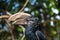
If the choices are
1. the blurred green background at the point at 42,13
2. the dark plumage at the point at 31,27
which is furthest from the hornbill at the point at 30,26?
the blurred green background at the point at 42,13

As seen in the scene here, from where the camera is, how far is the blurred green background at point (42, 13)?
271 cm

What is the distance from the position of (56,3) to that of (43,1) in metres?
0.14

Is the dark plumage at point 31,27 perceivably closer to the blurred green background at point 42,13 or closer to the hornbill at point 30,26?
the hornbill at point 30,26

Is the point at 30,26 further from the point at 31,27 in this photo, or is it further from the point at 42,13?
the point at 42,13

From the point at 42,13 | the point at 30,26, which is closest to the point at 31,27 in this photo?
the point at 30,26

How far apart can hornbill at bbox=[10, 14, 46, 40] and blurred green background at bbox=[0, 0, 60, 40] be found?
2.53ft

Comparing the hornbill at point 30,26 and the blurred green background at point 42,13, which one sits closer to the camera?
the hornbill at point 30,26

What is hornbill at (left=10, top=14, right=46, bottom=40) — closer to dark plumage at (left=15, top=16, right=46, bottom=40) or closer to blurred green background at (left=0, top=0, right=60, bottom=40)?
dark plumage at (left=15, top=16, right=46, bottom=40)

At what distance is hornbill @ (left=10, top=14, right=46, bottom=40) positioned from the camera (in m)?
1.83

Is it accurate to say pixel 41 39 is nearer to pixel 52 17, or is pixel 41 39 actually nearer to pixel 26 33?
pixel 26 33

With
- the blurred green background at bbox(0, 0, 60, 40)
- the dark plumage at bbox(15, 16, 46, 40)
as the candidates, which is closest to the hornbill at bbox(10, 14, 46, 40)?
the dark plumage at bbox(15, 16, 46, 40)

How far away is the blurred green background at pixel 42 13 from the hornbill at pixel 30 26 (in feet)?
2.53

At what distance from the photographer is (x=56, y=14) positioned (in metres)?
3.01

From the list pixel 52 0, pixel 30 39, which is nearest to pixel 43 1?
pixel 52 0
